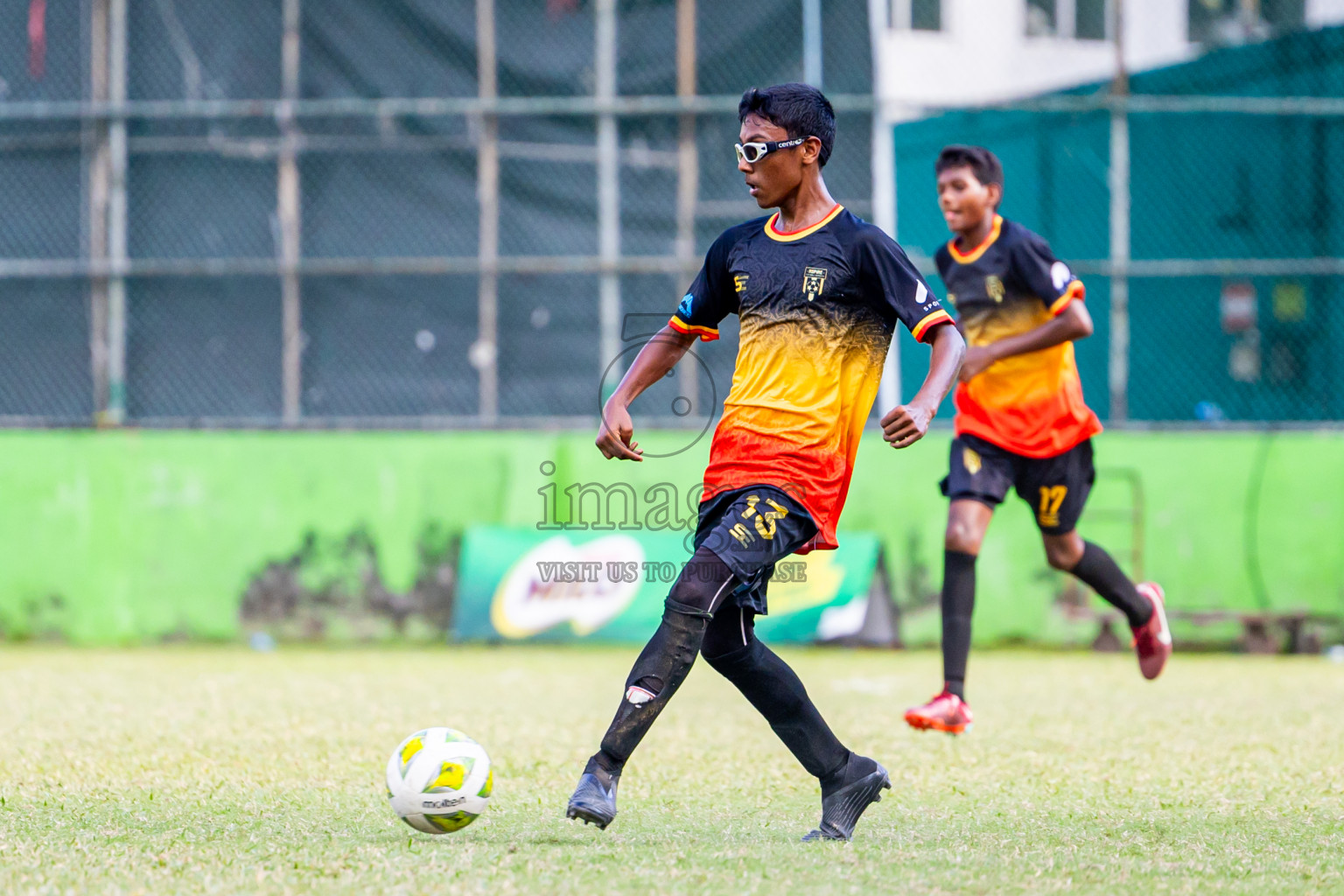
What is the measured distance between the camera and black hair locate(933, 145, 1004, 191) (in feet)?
21.5

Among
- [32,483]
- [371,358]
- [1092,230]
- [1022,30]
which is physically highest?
[1022,30]

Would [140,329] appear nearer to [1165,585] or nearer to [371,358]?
[371,358]

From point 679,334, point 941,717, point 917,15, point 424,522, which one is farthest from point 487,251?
point 679,334

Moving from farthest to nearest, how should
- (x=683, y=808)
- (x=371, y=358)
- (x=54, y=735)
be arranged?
(x=371, y=358), (x=54, y=735), (x=683, y=808)

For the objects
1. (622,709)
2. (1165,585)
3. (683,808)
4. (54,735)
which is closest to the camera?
(622,709)

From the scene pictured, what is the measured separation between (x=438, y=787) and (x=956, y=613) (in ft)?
9.42

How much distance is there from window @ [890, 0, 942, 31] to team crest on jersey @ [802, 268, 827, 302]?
29.0 ft

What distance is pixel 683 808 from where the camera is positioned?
470cm

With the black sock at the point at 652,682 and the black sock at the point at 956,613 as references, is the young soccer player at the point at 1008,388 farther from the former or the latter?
the black sock at the point at 652,682

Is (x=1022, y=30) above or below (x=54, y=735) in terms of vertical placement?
above

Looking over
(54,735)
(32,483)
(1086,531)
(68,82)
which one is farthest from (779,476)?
(68,82)

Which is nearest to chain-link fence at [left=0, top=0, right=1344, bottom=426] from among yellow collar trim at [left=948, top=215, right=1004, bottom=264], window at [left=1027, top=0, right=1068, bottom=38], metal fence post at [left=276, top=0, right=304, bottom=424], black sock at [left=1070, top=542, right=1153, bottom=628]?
metal fence post at [left=276, top=0, right=304, bottom=424]

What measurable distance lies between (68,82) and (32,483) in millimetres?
2940

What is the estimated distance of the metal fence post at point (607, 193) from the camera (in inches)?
441
